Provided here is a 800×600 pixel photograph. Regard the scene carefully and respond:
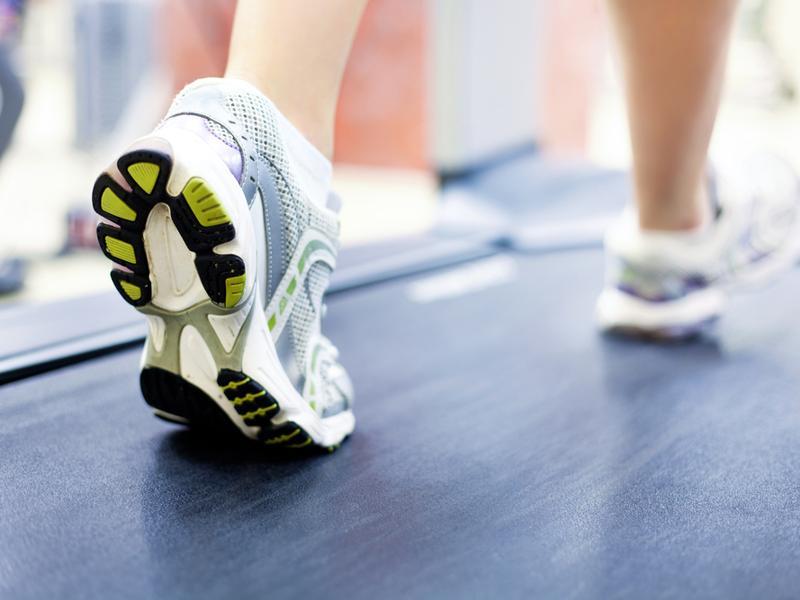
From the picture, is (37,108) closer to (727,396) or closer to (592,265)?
(592,265)

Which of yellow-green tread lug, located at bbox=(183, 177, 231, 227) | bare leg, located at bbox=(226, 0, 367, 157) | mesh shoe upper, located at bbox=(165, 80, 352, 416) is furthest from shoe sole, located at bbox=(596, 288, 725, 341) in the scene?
yellow-green tread lug, located at bbox=(183, 177, 231, 227)

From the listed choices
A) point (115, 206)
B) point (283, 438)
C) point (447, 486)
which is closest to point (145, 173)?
point (115, 206)

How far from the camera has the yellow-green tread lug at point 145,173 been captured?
0.69 meters

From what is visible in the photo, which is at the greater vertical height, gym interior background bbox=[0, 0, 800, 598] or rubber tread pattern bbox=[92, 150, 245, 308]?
rubber tread pattern bbox=[92, 150, 245, 308]

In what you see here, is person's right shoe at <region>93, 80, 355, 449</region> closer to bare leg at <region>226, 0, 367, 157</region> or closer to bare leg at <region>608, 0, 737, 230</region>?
bare leg at <region>226, 0, 367, 157</region>

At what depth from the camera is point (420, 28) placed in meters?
3.66

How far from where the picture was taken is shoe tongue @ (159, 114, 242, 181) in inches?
29.1

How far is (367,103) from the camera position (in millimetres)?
3898

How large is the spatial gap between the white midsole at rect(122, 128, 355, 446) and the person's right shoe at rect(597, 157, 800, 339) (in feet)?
2.14

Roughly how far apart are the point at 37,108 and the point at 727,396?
568 centimetres

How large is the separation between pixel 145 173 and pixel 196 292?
0.12m

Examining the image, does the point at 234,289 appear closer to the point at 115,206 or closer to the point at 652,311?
the point at 115,206

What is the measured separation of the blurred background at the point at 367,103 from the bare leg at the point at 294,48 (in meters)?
1.10

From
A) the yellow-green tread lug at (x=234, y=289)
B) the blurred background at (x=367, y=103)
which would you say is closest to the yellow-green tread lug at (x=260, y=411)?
the yellow-green tread lug at (x=234, y=289)
